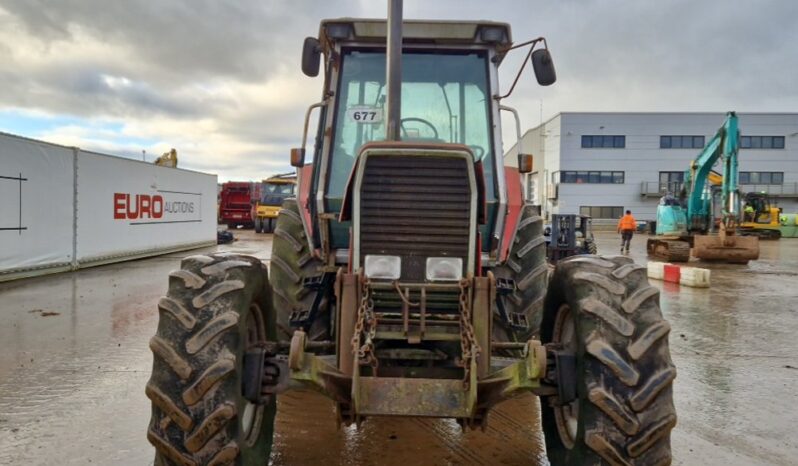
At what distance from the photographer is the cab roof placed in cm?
406

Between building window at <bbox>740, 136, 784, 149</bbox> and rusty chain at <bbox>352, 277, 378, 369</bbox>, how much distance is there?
182 feet

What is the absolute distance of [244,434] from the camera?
295 centimetres

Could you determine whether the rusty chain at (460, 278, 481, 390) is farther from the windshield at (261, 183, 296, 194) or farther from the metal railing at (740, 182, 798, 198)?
the metal railing at (740, 182, 798, 198)

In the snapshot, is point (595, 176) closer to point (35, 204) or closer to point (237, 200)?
point (237, 200)

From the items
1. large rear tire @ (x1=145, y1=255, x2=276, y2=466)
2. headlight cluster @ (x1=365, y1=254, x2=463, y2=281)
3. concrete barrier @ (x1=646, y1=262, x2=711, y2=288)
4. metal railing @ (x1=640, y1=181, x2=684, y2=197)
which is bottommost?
concrete barrier @ (x1=646, y1=262, x2=711, y2=288)

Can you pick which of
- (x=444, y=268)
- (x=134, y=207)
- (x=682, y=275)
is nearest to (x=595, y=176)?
(x=682, y=275)

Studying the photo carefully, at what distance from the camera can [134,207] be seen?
15.3 metres

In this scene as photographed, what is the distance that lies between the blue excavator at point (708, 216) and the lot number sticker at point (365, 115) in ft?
54.1

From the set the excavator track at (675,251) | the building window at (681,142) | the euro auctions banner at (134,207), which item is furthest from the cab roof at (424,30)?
the building window at (681,142)

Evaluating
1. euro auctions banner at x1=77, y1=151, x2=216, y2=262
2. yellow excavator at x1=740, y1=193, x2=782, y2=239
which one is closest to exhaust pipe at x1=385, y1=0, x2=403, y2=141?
euro auctions banner at x1=77, y1=151, x2=216, y2=262

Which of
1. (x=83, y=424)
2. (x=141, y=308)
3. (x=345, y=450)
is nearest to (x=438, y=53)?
(x=345, y=450)

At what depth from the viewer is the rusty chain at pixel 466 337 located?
273cm

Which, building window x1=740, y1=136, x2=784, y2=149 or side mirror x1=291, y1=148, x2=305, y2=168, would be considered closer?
side mirror x1=291, y1=148, x2=305, y2=168

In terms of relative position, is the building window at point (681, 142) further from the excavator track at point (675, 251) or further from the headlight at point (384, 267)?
A: the headlight at point (384, 267)
